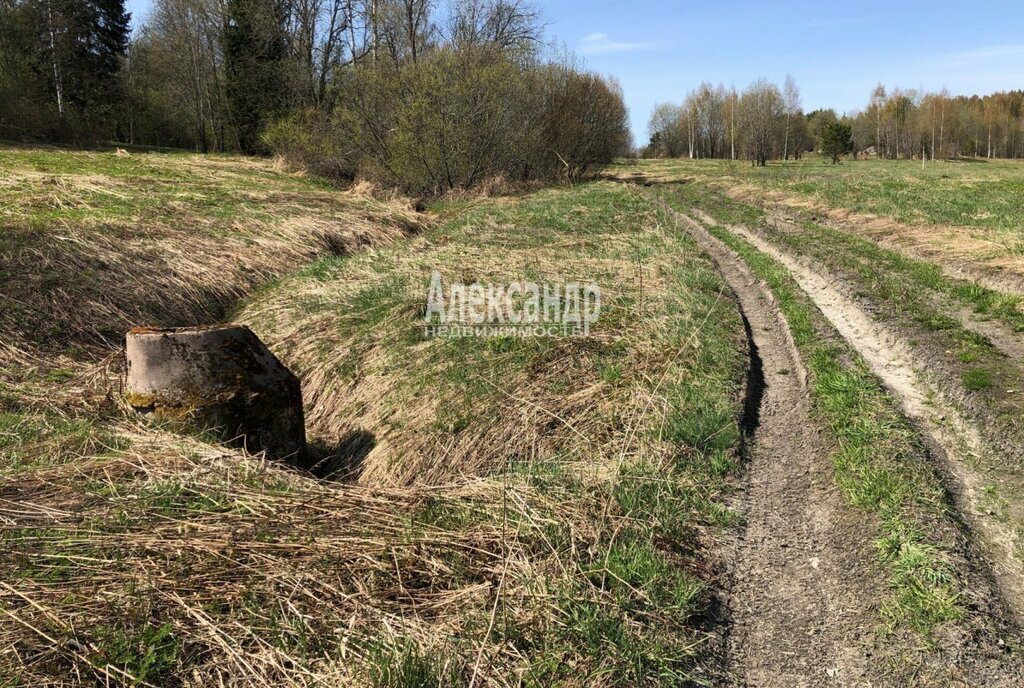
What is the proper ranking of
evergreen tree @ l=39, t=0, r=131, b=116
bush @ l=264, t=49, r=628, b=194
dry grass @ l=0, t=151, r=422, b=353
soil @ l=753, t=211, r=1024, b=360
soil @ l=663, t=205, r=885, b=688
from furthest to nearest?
evergreen tree @ l=39, t=0, r=131, b=116
bush @ l=264, t=49, r=628, b=194
dry grass @ l=0, t=151, r=422, b=353
soil @ l=753, t=211, r=1024, b=360
soil @ l=663, t=205, r=885, b=688

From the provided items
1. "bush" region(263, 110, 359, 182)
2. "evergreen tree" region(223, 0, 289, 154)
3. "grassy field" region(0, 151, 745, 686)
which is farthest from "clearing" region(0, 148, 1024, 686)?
"evergreen tree" region(223, 0, 289, 154)

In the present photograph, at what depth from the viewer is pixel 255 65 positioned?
3469cm

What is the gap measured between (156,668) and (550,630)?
149 centimetres

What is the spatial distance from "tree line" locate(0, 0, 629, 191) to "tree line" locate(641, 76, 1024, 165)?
3320cm

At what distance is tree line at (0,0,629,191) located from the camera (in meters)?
22.0

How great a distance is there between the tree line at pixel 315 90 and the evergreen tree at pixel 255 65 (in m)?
0.08

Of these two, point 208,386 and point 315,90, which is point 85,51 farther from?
point 208,386

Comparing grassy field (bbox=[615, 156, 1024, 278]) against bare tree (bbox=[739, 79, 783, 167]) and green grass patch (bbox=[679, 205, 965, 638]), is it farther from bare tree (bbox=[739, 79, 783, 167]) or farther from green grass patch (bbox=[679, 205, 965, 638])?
bare tree (bbox=[739, 79, 783, 167])

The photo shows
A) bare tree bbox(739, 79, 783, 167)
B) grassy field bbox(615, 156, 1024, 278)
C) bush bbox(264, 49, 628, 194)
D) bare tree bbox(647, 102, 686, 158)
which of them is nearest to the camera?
grassy field bbox(615, 156, 1024, 278)

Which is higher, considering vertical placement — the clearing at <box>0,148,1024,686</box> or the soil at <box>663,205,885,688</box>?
the clearing at <box>0,148,1024,686</box>

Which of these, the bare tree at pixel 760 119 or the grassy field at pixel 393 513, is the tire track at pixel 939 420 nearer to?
the grassy field at pixel 393 513

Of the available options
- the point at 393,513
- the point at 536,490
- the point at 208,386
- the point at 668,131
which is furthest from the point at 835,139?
the point at 393,513

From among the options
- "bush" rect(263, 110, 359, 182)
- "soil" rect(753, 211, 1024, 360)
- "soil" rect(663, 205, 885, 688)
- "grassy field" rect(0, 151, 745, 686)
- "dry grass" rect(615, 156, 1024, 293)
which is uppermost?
"bush" rect(263, 110, 359, 182)

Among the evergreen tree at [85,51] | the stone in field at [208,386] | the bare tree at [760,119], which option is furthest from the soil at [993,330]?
the bare tree at [760,119]
